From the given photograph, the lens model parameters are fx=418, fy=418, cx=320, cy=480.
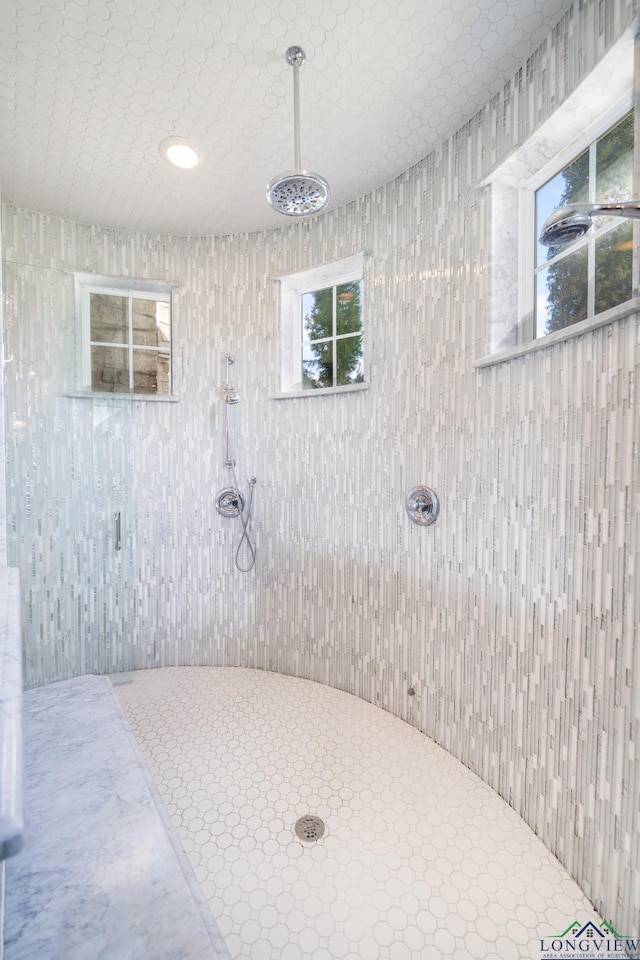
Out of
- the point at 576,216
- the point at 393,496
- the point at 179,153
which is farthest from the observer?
the point at 393,496

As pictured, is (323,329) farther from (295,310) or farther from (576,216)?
(576,216)

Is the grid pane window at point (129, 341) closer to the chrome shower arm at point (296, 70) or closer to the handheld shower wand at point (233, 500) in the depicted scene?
the handheld shower wand at point (233, 500)

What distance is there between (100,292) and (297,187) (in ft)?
5.49

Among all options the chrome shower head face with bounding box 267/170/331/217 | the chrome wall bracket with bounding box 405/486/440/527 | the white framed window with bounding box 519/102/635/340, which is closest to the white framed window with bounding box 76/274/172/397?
the chrome shower head face with bounding box 267/170/331/217

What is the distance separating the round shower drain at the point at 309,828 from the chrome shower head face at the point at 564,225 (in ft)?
6.30

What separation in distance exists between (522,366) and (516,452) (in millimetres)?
304

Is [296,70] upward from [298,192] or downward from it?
upward

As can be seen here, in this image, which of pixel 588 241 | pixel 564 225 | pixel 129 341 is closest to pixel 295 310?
pixel 129 341

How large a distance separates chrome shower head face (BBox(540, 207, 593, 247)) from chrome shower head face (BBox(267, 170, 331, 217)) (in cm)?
76

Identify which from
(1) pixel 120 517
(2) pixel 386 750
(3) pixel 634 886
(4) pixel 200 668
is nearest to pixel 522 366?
(3) pixel 634 886

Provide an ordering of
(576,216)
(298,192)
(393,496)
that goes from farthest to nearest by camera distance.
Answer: (393,496)
(298,192)
(576,216)

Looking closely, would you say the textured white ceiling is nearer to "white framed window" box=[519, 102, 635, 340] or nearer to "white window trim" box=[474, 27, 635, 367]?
"white window trim" box=[474, 27, 635, 367]

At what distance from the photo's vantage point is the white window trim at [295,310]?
238 cm

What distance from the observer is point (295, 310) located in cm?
258
